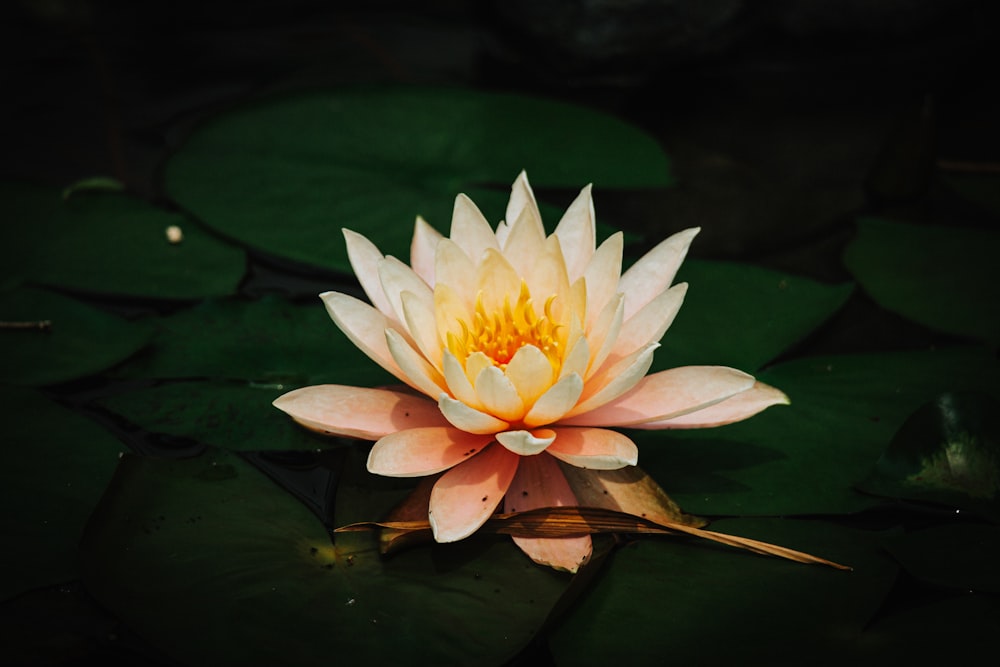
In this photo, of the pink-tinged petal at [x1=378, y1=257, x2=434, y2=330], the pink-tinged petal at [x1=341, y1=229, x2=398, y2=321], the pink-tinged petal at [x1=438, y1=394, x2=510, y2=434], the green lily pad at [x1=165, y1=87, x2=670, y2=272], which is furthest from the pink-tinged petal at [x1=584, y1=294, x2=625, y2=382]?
the green lily pad at [x1=165, y1=87, x2=670, y2=272]

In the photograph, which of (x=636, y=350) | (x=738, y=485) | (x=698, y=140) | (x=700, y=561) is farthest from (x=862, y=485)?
(x=698, y=140)

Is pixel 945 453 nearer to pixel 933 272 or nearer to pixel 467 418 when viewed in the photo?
pixel 933 272

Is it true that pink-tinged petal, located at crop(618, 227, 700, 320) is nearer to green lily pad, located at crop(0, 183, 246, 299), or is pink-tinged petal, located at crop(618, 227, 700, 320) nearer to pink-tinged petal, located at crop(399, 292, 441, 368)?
pink-tinged petal, located at crop(399, 292, 441, 368)

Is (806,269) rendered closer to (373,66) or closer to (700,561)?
(700,561)

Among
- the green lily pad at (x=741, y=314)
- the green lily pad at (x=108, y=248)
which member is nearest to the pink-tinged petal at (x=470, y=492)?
the green lily pad at (x=741, y=314)

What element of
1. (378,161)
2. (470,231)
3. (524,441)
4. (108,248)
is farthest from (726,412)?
(108,248)
